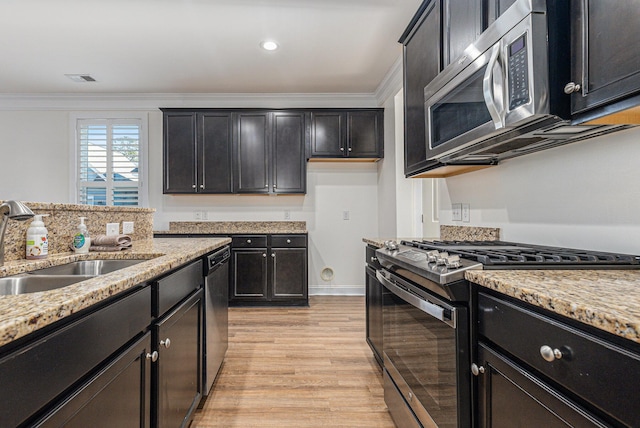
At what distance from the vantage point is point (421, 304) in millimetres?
1216

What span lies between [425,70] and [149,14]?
2224 millimetres

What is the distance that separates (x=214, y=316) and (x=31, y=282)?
1.02 meters

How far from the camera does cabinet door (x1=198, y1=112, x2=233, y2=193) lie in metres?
4.01

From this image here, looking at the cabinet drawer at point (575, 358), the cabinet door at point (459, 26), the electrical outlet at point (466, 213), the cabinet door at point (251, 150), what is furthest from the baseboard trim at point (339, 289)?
the cabinet drawer at point (575, 358)

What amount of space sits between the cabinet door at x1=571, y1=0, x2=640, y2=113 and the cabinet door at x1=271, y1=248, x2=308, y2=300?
312 centimetres

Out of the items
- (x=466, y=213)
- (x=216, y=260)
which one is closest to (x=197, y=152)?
(x=216, y=260)

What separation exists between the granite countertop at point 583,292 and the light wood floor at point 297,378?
48.2 inches

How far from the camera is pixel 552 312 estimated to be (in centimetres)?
71

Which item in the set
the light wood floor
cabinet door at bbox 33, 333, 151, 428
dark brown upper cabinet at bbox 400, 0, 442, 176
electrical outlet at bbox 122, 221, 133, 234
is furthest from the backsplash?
dark brown upper cabinet at bbox 400, 0, 442, 176

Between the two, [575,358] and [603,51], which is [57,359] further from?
[603,51]

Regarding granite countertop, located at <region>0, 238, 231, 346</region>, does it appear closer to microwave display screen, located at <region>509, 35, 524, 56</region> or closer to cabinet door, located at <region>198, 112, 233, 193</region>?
microwave display screen, located at <region>509, 35, 524, 56</region>

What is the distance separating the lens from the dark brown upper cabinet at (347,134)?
4.06m

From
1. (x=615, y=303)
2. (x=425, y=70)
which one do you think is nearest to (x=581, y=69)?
(x=615, y=303)

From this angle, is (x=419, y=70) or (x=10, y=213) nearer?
(x=10, y=213)
